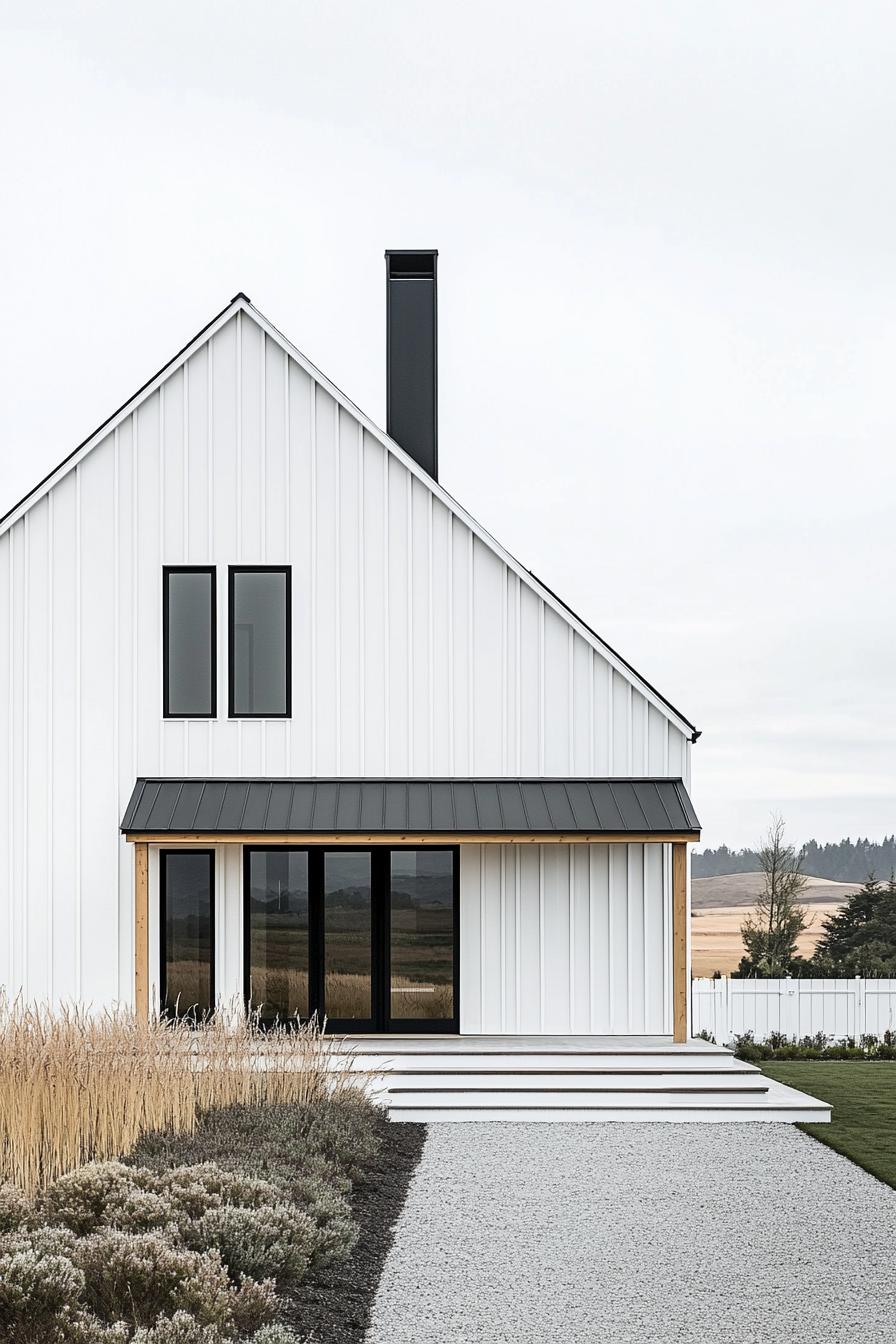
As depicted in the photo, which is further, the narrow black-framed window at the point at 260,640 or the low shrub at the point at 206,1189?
the narrow black-framed window at the point at 260,640

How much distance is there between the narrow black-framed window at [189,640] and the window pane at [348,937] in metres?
2.27

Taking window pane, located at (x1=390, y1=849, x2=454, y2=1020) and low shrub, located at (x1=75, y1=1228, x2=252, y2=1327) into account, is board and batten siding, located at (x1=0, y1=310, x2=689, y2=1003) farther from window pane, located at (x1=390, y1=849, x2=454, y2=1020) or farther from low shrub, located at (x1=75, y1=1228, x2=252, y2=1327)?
low shrub, located at (x1=75, y1=1228, x2=252, y2=1327)

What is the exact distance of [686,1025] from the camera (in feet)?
45.1

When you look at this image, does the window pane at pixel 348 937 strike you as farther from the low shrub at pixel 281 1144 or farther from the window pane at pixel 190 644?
the low shrub at pixel 281 1144

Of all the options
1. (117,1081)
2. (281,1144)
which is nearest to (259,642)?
(117,1081)

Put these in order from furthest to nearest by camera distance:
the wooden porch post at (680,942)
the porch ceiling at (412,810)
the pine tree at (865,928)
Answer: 1. the pine tree at (865,928)
2. the porch ceiling at (412,810)
3. the wooden porch post at (680,942)

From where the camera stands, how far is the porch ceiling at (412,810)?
534 inches

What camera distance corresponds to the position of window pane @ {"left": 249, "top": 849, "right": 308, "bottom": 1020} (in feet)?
47.9

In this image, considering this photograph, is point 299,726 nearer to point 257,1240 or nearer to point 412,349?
point 412,349

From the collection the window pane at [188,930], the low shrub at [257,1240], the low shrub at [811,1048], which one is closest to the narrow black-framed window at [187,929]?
the window pane at [188,930]

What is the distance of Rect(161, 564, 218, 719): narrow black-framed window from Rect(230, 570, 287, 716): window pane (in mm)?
254

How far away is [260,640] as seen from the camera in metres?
15.0

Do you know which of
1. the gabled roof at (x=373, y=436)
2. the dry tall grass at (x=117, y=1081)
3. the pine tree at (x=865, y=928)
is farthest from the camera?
the pine tree at (x=865, y=928)

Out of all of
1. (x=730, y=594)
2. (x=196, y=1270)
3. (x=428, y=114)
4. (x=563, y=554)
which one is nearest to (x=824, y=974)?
(x=730, y=594)
